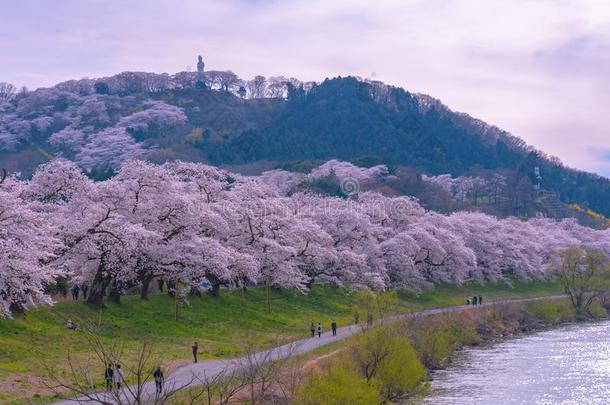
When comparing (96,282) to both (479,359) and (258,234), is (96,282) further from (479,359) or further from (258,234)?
(479,359)

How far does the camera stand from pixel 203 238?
1945 inches

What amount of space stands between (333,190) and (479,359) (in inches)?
3370

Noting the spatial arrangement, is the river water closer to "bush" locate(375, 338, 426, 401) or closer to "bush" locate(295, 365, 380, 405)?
"bush" locate(375, 338, 426, 401)

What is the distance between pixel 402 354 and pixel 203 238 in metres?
17.5

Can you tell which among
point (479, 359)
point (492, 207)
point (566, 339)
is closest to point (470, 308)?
point (566, 339)

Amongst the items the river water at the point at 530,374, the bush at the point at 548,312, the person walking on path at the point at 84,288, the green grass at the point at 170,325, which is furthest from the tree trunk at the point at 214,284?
the bush at the point at 548,312

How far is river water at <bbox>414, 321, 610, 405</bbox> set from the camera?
3916 cm

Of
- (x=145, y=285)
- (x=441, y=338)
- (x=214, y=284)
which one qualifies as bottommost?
(x=441, y=338)

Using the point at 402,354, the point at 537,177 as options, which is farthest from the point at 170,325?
the point at 537,177

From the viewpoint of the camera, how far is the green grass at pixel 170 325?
3309 centimetres

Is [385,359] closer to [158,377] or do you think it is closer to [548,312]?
[158,377]

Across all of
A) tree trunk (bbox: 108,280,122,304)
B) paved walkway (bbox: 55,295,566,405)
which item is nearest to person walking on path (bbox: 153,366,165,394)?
paved walkway (bbox: 55,295,566,405)

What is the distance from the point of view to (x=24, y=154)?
190 m

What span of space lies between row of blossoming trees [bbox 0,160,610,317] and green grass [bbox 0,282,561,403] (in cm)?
147
